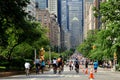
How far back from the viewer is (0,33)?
39281 millimetres

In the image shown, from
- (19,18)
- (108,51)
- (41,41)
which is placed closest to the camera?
(19,18)

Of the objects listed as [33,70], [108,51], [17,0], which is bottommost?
[33,70]

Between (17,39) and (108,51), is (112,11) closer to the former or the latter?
(108,51)

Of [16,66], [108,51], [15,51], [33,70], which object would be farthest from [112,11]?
[15,51]

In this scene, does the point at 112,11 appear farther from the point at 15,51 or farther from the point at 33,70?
the point at 15,51

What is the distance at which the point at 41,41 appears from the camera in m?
69.9

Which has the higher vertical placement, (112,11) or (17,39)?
(112,11)

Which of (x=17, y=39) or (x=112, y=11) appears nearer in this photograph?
(x=112, y=11)

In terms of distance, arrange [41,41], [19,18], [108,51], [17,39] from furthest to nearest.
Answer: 1. [41,41]
2. [17,39]
3. [108,51]
4. [19,18]

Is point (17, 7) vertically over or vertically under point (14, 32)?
over

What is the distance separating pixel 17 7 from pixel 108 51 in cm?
1209

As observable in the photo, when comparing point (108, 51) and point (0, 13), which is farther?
point (108, 51)

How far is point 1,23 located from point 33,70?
18679 millimetres

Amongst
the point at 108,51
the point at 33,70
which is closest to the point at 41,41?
the point at 33,70
